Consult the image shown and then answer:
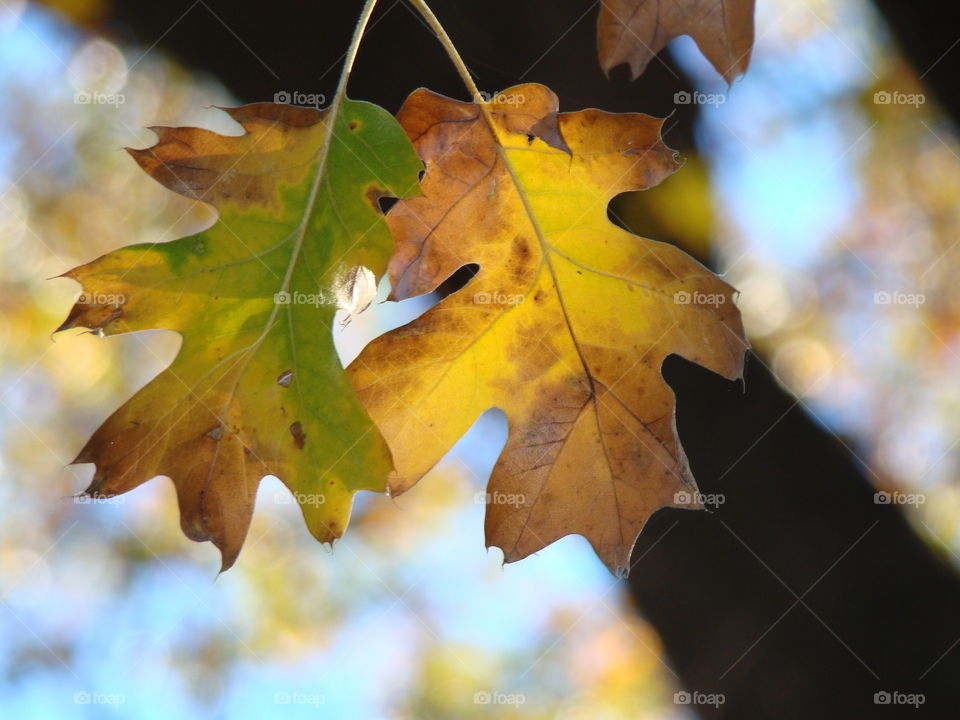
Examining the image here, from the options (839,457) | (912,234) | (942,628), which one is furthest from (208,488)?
(912,234)

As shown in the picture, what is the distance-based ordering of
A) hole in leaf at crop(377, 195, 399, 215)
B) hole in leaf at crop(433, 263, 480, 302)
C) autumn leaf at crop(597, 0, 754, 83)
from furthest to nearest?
1. hole in leaf at crop(433, 263, 480, 302)
2. hole in leaf at crop(377, 195, 399, 215)
3. autumn leaf at crop(597, 0, 754, 83)

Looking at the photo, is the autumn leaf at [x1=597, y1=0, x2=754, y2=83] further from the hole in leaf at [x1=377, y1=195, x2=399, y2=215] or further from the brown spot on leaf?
the brown spot on leaf

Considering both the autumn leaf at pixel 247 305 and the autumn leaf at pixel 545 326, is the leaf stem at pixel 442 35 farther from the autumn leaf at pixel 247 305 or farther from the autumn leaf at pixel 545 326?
the autumn leaf at pixel 247 305

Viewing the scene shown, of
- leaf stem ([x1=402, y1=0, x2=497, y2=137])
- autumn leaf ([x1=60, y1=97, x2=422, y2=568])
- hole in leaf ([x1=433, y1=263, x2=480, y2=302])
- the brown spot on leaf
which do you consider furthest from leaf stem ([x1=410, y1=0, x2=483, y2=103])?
the brown spot on leaf

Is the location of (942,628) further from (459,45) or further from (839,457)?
(459,45)

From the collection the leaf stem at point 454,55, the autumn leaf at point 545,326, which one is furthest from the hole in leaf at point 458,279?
the leaf stem at point 454,55

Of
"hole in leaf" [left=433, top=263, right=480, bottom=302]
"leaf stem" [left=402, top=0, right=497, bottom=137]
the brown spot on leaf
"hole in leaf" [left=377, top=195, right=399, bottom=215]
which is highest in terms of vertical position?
"leaf stem" [left=402, top=0, right=497, bottom=137]
